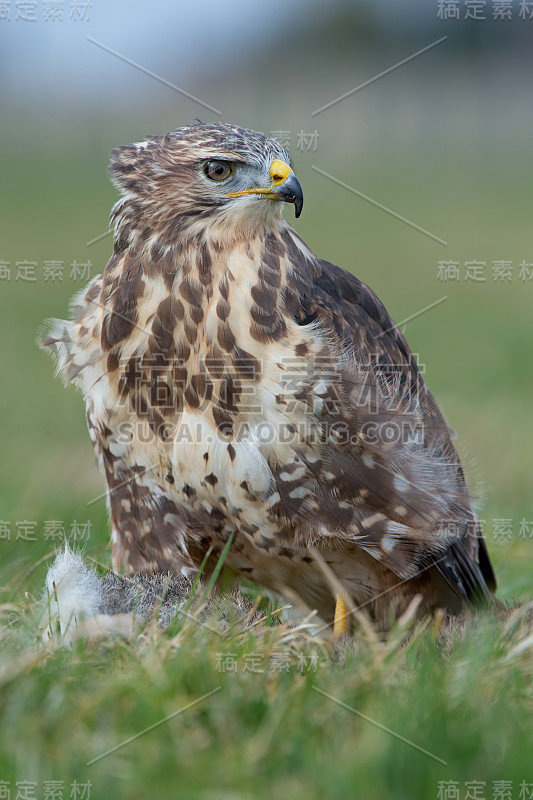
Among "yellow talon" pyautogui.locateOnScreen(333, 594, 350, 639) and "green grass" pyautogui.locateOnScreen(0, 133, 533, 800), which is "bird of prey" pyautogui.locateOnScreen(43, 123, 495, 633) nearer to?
"yellow talon" pyautogui.locateOnScreen(333, 594, 350, 639)

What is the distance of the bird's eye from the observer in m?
3.91

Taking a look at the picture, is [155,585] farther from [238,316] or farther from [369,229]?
[369,229]

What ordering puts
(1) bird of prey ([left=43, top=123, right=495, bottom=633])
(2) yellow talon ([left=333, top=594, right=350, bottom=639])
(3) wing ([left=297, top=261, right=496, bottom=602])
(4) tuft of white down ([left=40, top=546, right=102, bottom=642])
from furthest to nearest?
(2) yellow talon ([left=333, top=594, right=350, bottom=639]) → (3) wing ([left=297, top=261, right=496, bottom=602]) → (1) bird of prey ([left=43, top=123, right=495, bottom=633]) → (4) tuft of white down ([left=40, top=546, right=102, bottom=642])

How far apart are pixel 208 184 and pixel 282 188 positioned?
11.5 inches

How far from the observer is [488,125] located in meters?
26.0

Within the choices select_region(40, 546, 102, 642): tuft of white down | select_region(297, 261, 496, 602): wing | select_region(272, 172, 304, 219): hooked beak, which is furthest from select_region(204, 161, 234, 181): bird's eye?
select_region(40, 546, 102, 642): tuft of white down

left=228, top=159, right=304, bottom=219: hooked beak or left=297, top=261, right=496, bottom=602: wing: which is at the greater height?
left=228, top=159, right=304, bottom=219: hooked beak

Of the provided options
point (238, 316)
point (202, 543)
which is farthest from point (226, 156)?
point (202, 543)

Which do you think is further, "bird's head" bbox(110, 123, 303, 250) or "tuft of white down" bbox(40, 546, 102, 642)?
"bird's head" bbox(110, 123, 303, 250)

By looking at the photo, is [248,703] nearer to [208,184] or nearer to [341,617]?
[341,617]

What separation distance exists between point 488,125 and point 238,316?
78.2 ft

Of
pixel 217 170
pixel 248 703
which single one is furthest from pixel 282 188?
pixel 248 703

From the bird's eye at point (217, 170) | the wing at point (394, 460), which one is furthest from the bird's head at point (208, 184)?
the wing at point (394, 460)

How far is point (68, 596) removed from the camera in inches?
143
